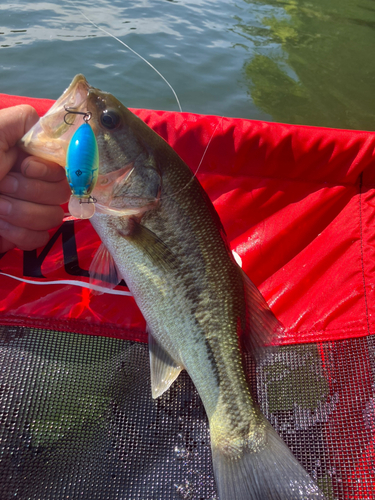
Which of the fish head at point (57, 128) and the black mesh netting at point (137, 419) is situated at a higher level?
the fish head at point (57, 128)

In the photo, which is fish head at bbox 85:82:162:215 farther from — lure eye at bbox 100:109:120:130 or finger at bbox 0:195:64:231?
finger at bbox 0:195:64:231

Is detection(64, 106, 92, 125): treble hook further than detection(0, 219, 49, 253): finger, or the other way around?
detection(0, 219, 49, 253): finger

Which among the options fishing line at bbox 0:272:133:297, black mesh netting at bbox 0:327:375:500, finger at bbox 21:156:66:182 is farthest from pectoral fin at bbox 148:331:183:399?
finger at bbox 21:156:66:182

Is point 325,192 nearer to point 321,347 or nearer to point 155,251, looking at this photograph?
point 321,347

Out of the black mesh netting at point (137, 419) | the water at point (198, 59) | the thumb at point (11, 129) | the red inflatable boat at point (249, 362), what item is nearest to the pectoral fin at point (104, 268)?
the red inflatable boat at point (249, 362)

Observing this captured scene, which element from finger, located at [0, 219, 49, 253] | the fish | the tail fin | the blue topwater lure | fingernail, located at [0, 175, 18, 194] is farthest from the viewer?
finger, located at [0, 219, 49, 253]

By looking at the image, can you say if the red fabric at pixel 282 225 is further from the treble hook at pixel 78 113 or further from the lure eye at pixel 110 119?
the treble hook at pixel 78 113

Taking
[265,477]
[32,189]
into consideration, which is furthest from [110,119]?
[265,477]

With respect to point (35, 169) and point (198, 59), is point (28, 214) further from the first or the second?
point (198, 59)

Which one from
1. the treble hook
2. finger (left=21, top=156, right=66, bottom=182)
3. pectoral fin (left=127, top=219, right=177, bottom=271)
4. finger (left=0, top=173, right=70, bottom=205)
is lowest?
pectoral fin (left=127, top=219, right=177, bottom=271)
